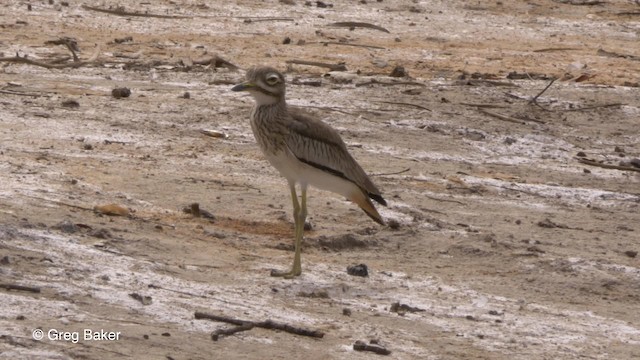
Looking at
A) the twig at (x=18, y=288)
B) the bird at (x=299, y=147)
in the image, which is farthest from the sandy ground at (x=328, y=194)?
the bird at (x=299, y=147)

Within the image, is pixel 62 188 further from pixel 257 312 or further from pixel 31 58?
pixel 31 58

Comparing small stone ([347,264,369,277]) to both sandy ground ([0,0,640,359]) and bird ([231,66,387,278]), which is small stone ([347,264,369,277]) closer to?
sandy ground ([0,0,640,359])

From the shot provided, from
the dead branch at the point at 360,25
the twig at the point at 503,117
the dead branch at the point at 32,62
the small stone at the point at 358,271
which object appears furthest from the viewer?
the dead branch at the point at 360,25

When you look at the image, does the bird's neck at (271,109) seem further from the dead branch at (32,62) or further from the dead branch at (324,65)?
the dead branch at (324,65)

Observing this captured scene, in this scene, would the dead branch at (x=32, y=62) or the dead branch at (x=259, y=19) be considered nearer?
the dead branch at (x=32, y=62)

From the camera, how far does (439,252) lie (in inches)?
377

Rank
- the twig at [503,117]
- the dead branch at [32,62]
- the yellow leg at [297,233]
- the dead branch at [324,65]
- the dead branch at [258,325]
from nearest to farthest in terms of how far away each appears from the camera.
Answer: the dead branch at [258,325] → the yellow leg at [297,233] → the dead branch at [32,62] → the twig at [503,117] → the dead branch at [324,65]

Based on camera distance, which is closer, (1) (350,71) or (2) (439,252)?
(2) (439,252)

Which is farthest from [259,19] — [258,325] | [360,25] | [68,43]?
[258,325]

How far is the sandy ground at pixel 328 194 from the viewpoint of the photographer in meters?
7.80

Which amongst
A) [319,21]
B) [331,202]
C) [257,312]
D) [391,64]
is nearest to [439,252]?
[331,202]

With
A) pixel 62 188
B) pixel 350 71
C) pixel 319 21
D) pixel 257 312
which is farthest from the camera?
pixel 319 21

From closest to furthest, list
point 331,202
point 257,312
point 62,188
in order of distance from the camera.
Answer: point 257,312
point 62,188
point 331,202

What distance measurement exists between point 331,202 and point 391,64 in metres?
3.97
